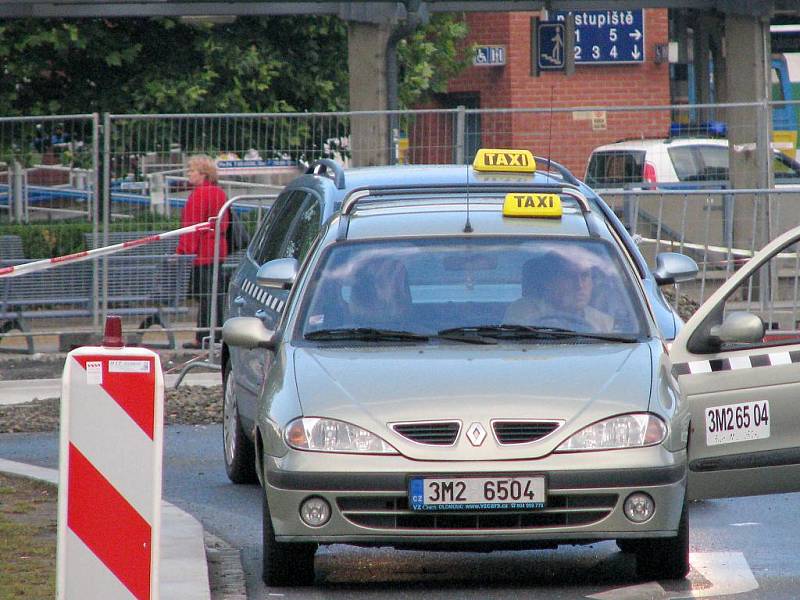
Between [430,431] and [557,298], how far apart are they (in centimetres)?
118

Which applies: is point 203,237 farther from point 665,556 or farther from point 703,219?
point 665,556

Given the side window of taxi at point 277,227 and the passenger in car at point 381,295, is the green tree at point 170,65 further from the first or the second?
the passenger in car at point 381,295

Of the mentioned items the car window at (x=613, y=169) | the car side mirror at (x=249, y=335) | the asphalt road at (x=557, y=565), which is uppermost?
the car window at (x=613, y=169)

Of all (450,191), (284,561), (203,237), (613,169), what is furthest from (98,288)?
(284,561)

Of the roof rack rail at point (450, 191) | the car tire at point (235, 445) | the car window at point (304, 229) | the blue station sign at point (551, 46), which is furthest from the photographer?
the blue station sign at point (551, 46)

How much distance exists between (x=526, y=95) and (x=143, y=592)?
2961 centimetres

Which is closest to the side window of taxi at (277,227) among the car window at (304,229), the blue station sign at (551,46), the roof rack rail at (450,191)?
the car window at (304,229)

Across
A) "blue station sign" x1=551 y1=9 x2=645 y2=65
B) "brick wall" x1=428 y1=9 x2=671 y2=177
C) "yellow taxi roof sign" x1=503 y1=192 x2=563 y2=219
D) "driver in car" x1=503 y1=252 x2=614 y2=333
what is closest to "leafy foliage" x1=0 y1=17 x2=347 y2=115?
"brick wall" x1=428 y1=9 x2=671 y2=177

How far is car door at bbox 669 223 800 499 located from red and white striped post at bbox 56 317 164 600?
2907mm

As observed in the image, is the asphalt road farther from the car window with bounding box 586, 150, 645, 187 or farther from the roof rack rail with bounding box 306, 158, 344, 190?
the car window with bounding box 586, 150, 645, 187

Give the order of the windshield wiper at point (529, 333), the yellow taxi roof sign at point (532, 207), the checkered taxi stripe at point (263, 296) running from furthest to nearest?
the checkered taxi stripe at point (263, 296), the yellow taxi roof sign at point (532, 207), the windshield wiper at point (529, 333)

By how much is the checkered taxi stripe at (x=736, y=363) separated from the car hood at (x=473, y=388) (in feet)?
2.17

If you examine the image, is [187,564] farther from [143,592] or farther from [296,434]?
[143,592]

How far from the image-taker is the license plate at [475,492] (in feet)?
22.3
